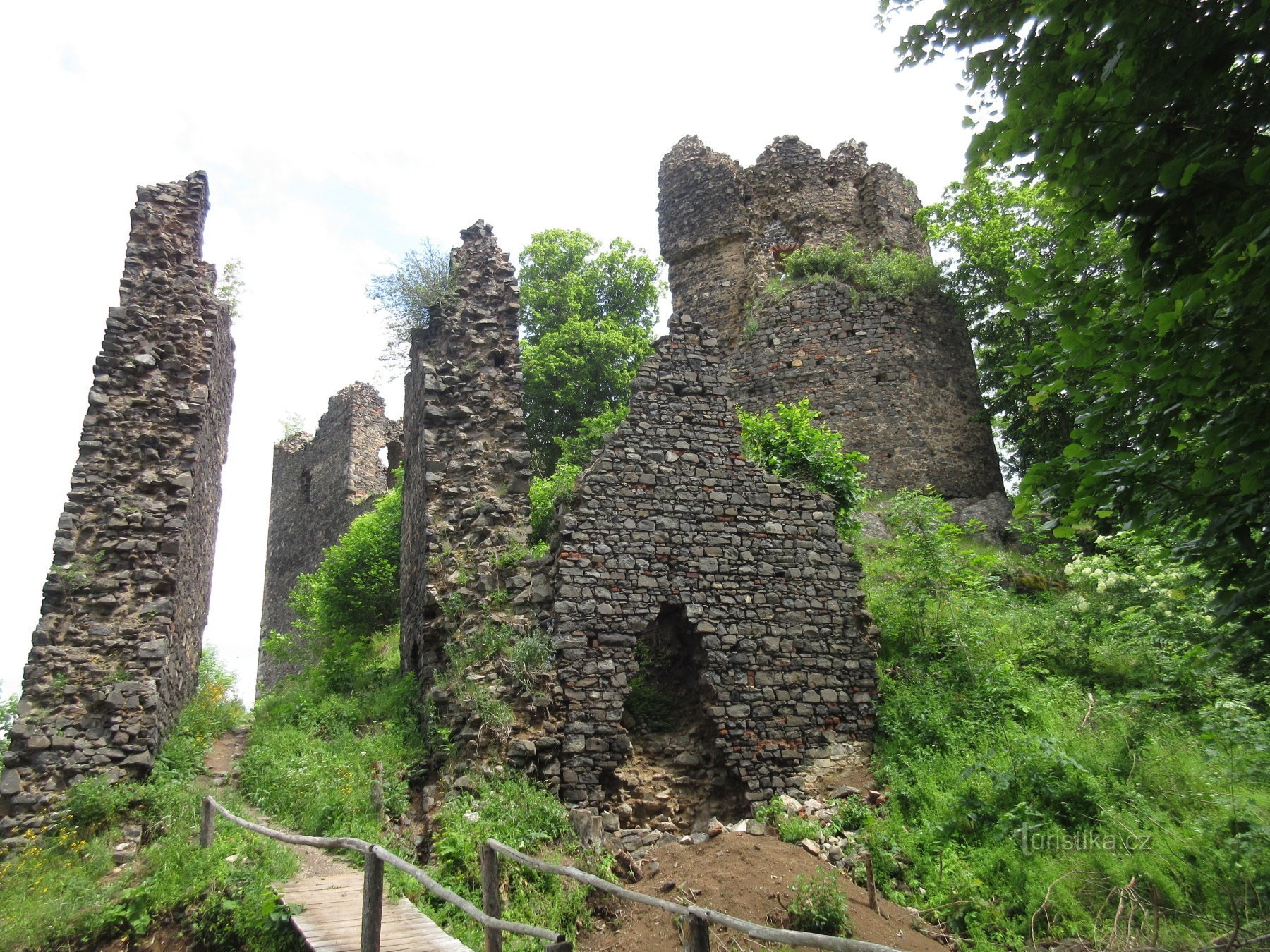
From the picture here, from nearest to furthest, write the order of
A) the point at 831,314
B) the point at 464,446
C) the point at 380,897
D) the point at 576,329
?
the point at 380,897 < the point at 464,446 < the point at 831,314 < the point at 576,329

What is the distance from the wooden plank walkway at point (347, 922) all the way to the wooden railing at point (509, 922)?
0.27 metres

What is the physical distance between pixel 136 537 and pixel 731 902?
7.29 metres

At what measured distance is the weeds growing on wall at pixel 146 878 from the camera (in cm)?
646

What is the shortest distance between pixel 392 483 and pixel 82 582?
1363 cm

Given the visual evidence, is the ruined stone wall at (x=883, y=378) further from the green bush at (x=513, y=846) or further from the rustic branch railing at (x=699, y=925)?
the rustic branch railing at (x=699, y=925)

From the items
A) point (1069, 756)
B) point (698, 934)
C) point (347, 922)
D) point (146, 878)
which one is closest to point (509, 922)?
point (698, 934)

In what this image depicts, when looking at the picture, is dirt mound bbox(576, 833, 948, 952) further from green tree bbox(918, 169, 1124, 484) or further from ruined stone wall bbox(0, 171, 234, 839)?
green tree bbox(918, 169, 1124, 484)

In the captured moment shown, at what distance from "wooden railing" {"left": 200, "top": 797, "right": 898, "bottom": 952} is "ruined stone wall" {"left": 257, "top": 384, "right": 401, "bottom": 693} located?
1639cm

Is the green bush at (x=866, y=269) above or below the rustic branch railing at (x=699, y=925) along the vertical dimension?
above

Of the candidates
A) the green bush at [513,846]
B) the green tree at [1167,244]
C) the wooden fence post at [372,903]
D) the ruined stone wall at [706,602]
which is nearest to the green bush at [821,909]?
the green bush at [513,846]

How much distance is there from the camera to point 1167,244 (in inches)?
199

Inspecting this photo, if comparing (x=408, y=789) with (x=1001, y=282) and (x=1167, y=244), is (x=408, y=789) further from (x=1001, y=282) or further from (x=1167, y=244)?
(x=1001, y=282)

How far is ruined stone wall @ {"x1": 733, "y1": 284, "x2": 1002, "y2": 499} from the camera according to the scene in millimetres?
17516

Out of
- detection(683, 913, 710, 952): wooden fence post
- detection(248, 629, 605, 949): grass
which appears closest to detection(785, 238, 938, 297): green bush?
detection(248, 629, 605, 949): grass
